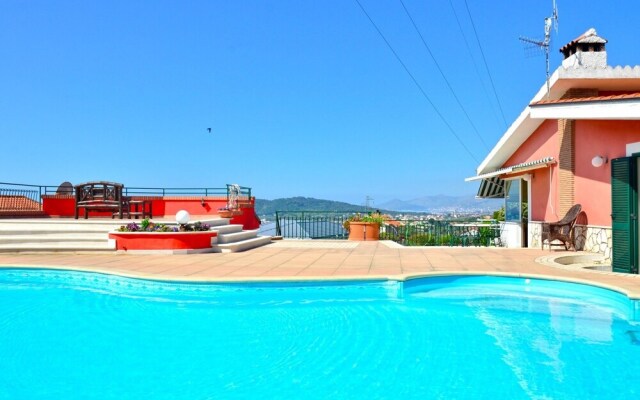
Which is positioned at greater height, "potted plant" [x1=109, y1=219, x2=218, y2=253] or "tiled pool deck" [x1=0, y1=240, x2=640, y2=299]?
"potted plant" [x1=109, y1=219, x2=218, y2=253]

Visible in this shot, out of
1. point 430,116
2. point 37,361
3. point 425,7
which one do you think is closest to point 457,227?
point 425,7

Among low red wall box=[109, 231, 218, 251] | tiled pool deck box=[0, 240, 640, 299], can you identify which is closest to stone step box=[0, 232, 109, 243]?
tiled pool deck box=[0, 240, 640, 299]

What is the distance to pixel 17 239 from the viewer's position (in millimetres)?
11688

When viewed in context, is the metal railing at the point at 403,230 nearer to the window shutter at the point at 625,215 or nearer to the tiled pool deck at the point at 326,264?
the tiled pool deck at the point at 326,264

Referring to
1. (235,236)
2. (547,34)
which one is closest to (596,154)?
(547,34)

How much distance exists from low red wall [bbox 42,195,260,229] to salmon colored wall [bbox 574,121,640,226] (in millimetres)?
11786

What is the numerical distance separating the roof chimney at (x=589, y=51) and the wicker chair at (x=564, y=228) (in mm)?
4314

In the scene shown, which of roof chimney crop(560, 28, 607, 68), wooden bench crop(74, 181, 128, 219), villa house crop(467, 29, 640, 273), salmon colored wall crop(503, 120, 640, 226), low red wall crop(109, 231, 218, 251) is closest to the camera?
villa house crop(467, 29, 640, 273)

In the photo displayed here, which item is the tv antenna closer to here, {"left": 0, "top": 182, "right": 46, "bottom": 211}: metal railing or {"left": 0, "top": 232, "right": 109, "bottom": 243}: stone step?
{"left": 0, "top": 232, "right": 109, "bottom": 243}: stone step

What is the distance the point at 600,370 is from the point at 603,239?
24.1ft

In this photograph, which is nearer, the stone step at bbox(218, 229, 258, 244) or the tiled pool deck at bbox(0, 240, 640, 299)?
the tiled pool deck at bbox(0, 240, 640, 299)

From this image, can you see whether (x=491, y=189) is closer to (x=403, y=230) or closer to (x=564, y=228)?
(x=403, y=230)

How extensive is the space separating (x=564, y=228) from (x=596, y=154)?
2037 millimetres

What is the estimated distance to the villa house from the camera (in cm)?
811
